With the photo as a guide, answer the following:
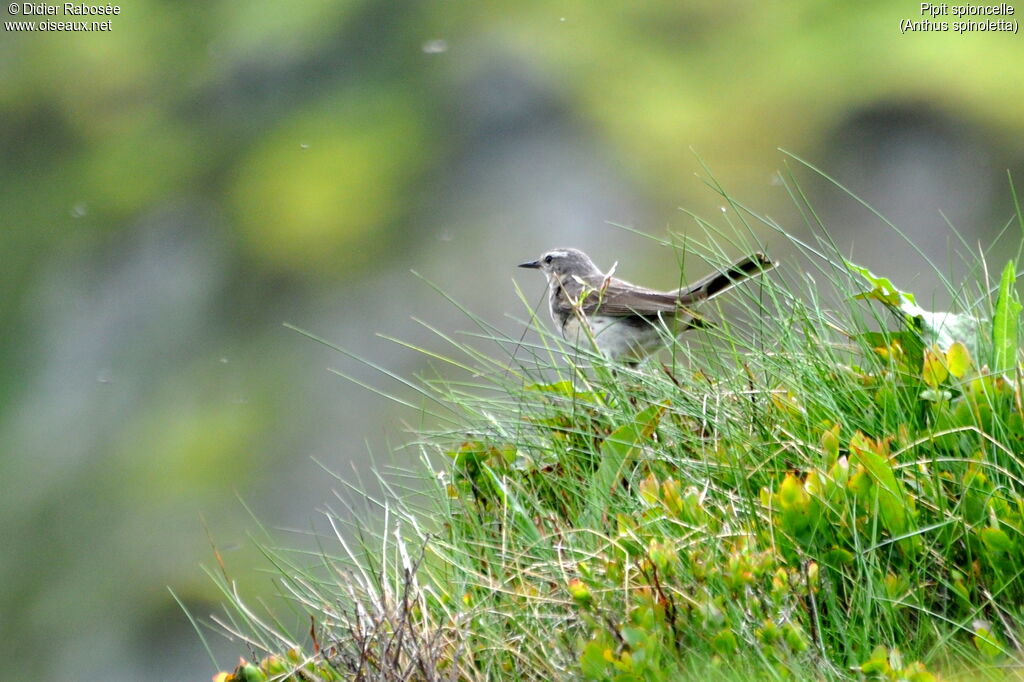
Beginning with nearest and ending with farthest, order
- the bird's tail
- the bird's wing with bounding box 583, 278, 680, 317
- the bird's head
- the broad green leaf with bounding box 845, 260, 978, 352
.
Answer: the broad green leaf with bounding box 845, 260, 978, 352 < the bird's tail < the bird's wing with bounding box 583, 278, 680, 317 < the bird's head

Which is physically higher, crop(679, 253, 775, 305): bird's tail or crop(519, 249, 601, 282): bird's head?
crop(679, 253, 775, 305): bird's tail

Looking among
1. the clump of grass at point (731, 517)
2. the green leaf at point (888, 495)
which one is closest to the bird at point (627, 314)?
the clump of grass at point (731, 517)

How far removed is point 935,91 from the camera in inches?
553

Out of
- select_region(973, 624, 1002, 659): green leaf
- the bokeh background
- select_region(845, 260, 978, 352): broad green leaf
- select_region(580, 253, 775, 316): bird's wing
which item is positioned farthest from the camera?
the bokeh background

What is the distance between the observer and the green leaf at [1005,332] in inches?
129

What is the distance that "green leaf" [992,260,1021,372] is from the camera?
327cm

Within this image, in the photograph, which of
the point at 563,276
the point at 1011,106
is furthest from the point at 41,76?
the point at 1011,106

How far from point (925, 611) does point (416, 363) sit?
1057 centimetres

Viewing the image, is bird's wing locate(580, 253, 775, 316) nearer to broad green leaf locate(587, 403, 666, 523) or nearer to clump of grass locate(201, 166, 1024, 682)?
clump of grass locate(201, 166, 1024, 682)

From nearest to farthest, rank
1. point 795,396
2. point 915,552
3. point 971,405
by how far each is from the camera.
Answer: point 915,552
point 971,405
point 795,396

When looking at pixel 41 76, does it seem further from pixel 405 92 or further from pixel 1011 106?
pixel 1011 106

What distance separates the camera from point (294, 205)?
639 inches

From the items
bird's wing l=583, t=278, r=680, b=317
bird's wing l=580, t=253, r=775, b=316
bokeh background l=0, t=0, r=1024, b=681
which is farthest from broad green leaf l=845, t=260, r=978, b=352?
bokeh background l=0, t=0, r=1024, b=681

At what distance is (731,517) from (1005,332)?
105 centimetres
